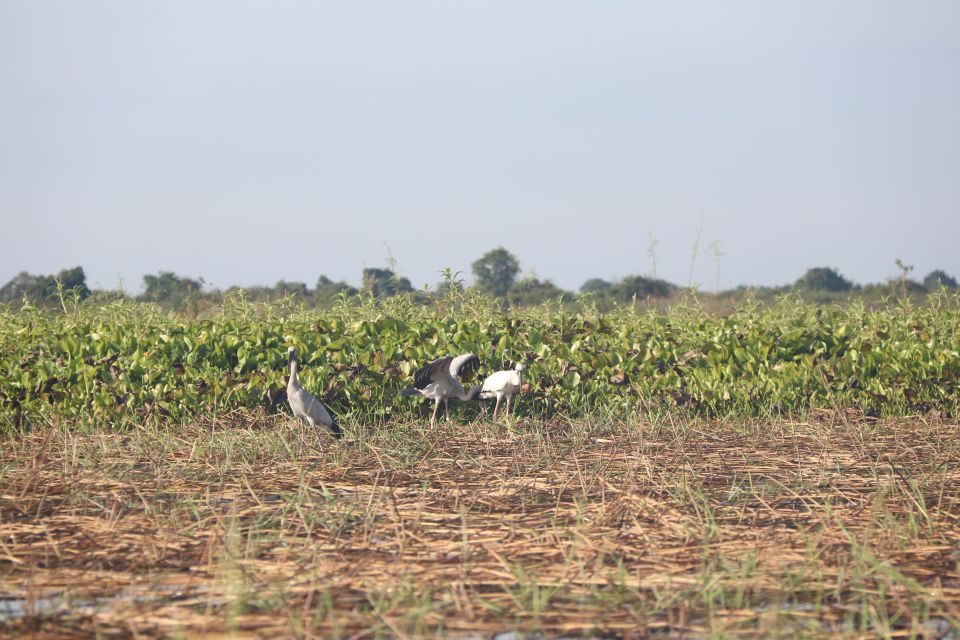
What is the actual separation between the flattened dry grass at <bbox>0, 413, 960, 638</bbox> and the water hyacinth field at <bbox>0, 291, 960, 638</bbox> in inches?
0.8

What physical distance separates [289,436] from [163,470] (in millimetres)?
1610

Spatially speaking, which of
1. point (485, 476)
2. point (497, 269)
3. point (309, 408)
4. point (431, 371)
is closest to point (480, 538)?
point (485, 476)

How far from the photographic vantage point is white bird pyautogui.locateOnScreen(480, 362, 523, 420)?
8.26 m

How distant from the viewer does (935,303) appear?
10.8 metres

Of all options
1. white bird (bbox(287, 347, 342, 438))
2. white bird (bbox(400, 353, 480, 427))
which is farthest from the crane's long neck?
white bird (bbox(400, 353, 480, 427))

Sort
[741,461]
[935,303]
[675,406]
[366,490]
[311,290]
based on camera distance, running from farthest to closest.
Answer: [311,290], [935,303], [675,406], [741,461], [366,490]

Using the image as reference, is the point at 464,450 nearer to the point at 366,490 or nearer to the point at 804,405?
the point at 366,490

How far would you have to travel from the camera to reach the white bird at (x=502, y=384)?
8.26 meters

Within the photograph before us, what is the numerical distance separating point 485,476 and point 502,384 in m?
1.87

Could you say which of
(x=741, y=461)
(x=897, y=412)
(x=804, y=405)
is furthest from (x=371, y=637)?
(x=897, y=412)

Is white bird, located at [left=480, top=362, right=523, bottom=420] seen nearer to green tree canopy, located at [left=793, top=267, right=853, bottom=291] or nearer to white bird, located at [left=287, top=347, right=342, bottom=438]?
white bird, located at [left=287, top=347, right=342, bottom=438]

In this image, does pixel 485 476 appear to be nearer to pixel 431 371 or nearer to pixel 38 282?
pixel 431 371

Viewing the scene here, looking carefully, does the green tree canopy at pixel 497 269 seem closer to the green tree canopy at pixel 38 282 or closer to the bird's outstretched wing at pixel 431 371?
the green tree canopy at pixel 38 282

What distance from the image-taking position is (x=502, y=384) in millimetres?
8305
